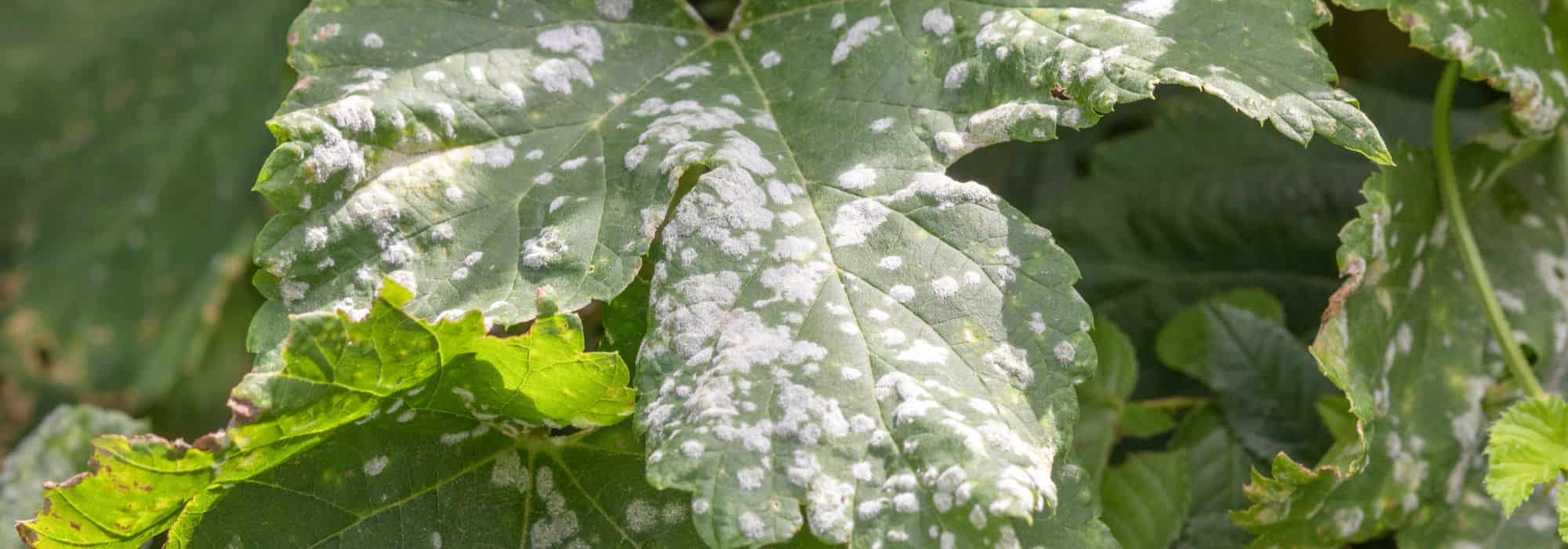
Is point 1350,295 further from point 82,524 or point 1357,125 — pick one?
point 82,524

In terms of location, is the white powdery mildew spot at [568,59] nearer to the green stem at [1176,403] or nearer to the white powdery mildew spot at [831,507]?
the white powdery mildew spot at [831,507]

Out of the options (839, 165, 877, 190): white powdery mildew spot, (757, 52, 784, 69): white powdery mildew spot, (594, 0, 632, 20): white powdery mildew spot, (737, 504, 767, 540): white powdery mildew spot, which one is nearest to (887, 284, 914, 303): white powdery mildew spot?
(839, 165, 877, 190): white powdery mildew spot

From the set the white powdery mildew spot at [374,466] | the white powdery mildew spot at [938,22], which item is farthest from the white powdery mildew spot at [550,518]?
the white powdery mildew spot at [938,22]

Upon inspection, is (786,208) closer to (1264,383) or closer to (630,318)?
(630,318)

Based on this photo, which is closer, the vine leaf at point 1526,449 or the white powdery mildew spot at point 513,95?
the vine leaf at point 1526,449

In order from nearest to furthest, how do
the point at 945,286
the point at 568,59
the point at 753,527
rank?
the point at 753,527 < the point at 945,286 < the point at 568,59

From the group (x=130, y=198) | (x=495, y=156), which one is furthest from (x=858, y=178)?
(x=130, y=198)
